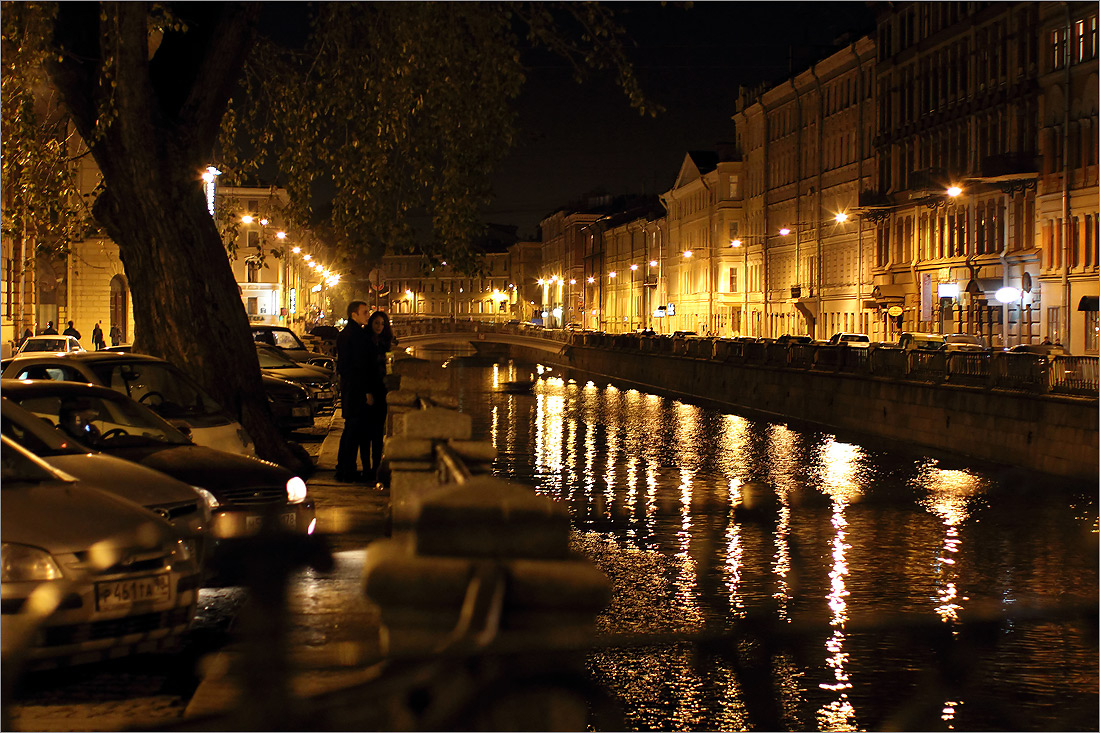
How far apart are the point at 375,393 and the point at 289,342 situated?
2646 centimetres

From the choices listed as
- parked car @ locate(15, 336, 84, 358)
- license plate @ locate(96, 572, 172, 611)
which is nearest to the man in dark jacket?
license plate @ locate(96, 572, 172, 611)

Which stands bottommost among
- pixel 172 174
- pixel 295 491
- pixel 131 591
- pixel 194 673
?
pixel 194 673

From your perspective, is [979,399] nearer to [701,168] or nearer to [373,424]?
[373,424]

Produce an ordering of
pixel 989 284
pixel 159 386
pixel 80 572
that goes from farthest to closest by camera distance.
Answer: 1. pixel 989 284
2. pixel 159 386
3. pixel 80 572

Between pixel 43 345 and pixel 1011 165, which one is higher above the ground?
pixel 1011 165

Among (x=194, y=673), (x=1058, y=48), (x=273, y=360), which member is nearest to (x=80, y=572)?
(x=194, y=673)

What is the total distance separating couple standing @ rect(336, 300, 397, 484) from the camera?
16188 millimetres

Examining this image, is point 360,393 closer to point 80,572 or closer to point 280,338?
point 80,572

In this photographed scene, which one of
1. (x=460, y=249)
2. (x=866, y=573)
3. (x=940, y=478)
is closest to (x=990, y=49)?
(x=940, y=478)

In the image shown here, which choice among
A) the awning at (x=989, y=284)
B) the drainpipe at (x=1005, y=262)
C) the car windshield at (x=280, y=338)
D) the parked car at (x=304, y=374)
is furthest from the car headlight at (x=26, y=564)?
the awning at (x=989, y=284)

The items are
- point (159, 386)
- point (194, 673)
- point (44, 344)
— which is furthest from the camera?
point (44, 344)

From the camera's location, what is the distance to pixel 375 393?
1638 cm

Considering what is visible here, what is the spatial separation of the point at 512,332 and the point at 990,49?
48.8 metres

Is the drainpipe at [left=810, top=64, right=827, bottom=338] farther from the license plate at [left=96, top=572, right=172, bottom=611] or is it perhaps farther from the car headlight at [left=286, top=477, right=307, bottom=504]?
the license plate at [left=96, top=572, right=172, bottom=611]
